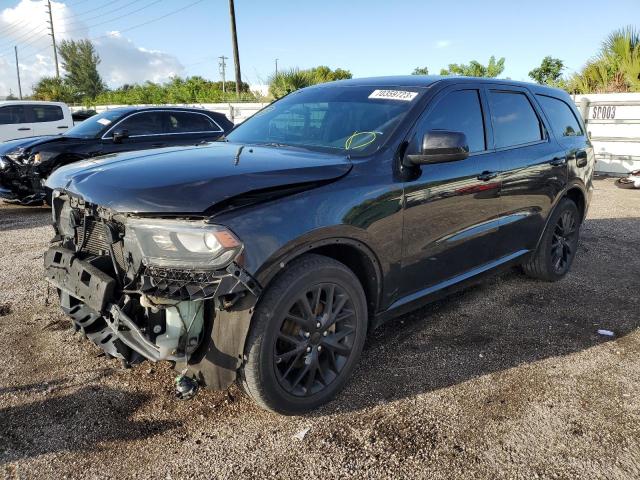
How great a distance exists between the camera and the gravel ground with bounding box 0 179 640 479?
2.37m

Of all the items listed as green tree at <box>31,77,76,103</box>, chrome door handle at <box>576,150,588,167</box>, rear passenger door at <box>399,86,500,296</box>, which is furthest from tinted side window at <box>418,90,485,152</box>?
green tree at <box>31,77,76,103</box>

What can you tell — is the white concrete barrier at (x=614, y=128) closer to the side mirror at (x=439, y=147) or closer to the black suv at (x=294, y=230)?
the black suv at (x=294, y=230)

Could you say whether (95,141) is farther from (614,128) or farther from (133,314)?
(614,128)

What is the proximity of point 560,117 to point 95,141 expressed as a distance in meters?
6.69

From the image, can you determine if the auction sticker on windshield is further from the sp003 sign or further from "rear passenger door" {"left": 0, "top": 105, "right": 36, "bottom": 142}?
"rear passenger door" {"left": 0, "top": 105, "right": 36, "bottom": 142}

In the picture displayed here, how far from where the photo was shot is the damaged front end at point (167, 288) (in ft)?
7.22

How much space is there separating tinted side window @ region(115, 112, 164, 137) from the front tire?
21.9ft

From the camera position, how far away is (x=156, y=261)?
2.23m

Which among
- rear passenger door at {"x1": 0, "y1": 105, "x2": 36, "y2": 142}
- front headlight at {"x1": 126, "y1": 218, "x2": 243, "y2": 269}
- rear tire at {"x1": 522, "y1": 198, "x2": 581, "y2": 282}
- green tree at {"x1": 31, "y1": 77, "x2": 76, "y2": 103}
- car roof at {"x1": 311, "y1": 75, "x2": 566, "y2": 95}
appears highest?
green tree at {"x1": 31, "y1": 77, "x2": 76, "y2": 103}

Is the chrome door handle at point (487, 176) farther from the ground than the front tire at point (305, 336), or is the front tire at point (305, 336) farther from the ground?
the chrome door handle at point (487, 176)


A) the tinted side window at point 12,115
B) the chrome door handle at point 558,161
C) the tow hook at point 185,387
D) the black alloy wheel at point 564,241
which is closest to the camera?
the tow hook at point 185,387

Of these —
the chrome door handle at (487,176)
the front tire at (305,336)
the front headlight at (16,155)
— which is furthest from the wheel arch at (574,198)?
the front headlight at (16,155)

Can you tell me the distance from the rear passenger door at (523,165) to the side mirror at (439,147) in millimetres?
972

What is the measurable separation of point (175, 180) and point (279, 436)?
1383 millimetres
